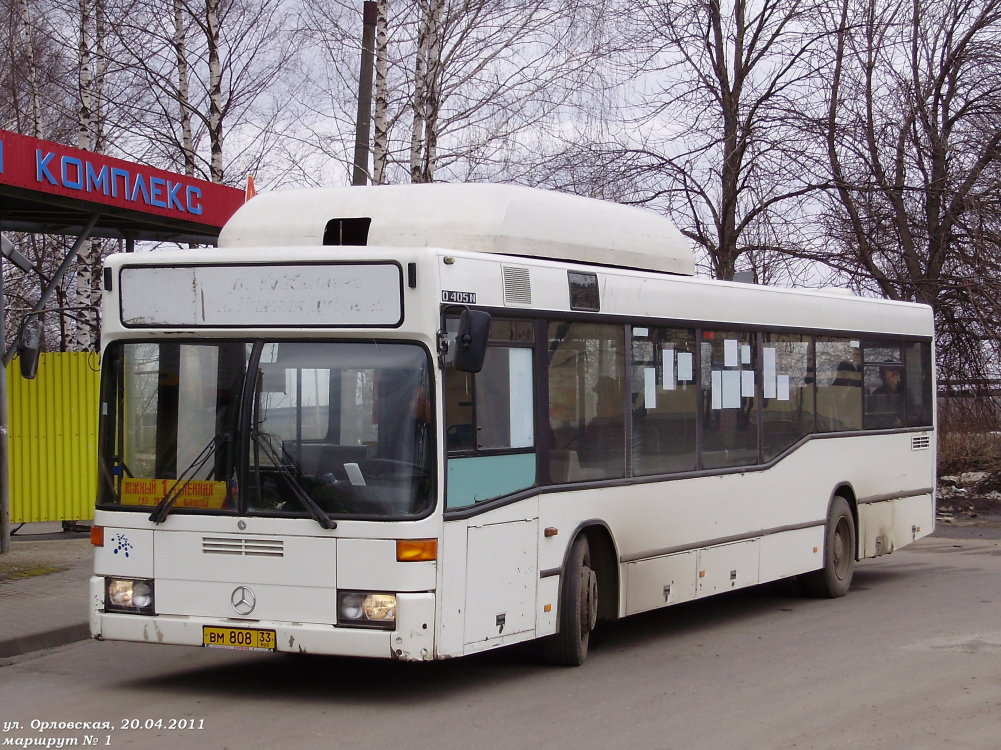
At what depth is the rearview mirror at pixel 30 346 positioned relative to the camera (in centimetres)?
1440

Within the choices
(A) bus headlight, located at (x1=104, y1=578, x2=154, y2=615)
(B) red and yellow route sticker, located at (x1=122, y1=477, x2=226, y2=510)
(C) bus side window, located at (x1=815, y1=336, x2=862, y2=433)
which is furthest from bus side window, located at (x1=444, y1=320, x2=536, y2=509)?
(C) bus side window, located at (x1=815, y1=336, x2=862, y2=433)

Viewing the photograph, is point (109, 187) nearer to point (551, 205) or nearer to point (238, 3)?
point (551, 205)

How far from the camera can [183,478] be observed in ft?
27.1

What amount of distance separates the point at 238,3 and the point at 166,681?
67.3 feet

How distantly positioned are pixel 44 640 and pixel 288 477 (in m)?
3.77

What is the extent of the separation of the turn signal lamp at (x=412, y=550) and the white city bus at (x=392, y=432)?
1 centimetres

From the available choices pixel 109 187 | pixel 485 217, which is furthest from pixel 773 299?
pixel 109 187

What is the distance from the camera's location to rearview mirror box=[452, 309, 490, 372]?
7.75m

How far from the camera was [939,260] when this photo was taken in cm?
2311

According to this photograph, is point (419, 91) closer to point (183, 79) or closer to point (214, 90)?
point (214, 90)

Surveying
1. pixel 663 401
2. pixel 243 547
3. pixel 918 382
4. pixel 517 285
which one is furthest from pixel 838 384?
pixel 243 547

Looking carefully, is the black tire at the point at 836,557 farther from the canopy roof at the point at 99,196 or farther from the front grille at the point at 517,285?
the canopy roof at the point at 99,196

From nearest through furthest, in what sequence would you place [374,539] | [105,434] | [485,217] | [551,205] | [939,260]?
[374,539] → [105,434] → [485,217] → [551,205] → [939,260]

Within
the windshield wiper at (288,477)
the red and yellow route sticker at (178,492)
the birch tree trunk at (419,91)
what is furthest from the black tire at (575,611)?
the birch tree trunk at (419,91)
